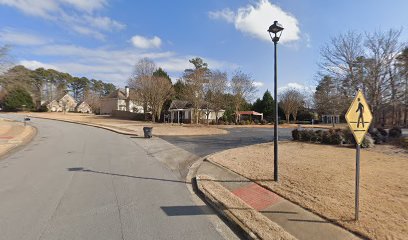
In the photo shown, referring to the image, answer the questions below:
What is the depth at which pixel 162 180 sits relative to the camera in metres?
9.19

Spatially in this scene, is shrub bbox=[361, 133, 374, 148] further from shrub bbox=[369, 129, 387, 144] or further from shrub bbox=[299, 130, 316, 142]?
shrub bbox=[299, 130, 316, 142]

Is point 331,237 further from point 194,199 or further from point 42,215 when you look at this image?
point 42,215

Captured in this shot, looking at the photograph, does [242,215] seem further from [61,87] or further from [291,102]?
[61,87]

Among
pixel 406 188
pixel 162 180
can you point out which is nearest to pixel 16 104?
pixel 162 180

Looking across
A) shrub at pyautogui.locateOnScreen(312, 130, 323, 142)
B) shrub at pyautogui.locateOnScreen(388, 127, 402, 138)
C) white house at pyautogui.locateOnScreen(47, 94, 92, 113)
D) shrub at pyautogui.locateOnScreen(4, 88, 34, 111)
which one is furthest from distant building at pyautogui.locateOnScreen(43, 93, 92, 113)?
shrub at pyautogui.locateOnScreen(388, 127, 402, 138)

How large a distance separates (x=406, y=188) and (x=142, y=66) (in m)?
47.0

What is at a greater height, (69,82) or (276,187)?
(69,82)

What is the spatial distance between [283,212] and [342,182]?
10.6ft

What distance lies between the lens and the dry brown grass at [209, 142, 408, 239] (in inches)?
219

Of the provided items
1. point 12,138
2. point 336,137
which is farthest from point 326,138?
point 12,138

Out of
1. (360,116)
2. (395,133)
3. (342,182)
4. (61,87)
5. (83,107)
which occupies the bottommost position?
(342,182)

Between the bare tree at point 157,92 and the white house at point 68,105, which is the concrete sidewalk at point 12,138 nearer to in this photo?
the bare tree at point 157,92

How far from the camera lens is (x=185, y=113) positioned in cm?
5166

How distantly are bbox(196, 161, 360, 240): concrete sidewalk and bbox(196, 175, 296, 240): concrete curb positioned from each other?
0.22 m
